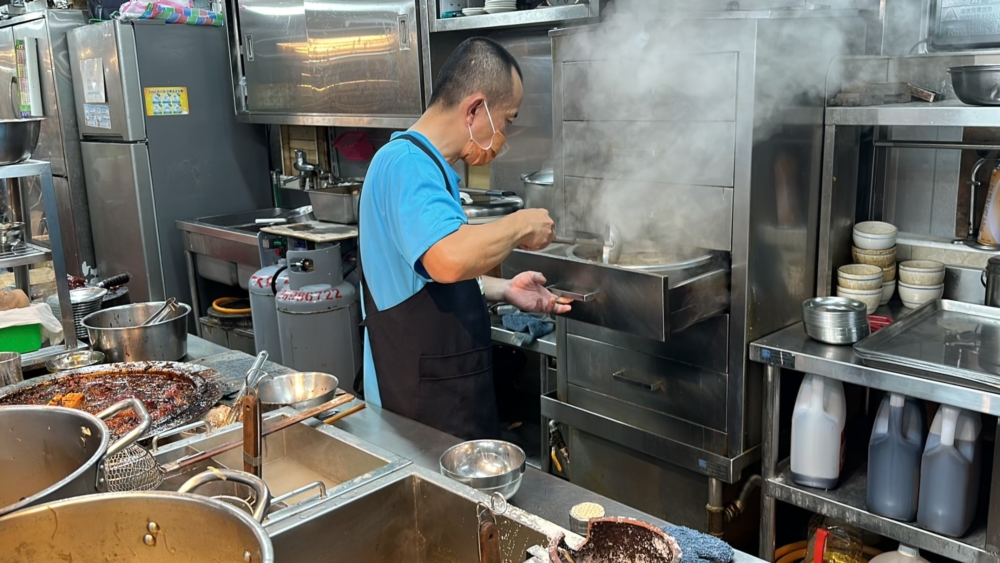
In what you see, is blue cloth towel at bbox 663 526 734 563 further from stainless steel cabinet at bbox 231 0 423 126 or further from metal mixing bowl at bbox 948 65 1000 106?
stainless steel cabinet at bbox 231 0 423 126

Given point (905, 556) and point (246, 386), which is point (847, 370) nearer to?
point (905, 556)

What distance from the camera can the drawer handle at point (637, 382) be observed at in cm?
307

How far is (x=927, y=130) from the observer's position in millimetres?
3012

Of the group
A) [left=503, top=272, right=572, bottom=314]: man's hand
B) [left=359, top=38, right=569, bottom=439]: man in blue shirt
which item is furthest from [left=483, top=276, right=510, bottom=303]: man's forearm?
[left=359, top=38, right=569, bottom=439]: man in blue shirt

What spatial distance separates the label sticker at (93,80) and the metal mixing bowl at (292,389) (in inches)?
162

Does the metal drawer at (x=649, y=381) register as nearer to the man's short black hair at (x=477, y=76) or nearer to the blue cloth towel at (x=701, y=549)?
the man's short black hair at (x=477, y=76)

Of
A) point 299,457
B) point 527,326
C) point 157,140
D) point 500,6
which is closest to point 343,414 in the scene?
point 299,457

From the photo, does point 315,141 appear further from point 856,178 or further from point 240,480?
point 240,480

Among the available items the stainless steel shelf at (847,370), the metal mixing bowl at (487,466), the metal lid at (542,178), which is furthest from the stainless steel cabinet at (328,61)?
the metal mixing bowl at (487,466)

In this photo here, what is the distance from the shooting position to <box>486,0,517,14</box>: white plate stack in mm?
3873

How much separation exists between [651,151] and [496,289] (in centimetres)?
78

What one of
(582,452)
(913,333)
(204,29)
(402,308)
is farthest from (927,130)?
(204,29)

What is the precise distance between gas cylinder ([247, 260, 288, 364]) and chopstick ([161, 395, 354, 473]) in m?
2.51

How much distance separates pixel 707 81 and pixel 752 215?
1.52ft
